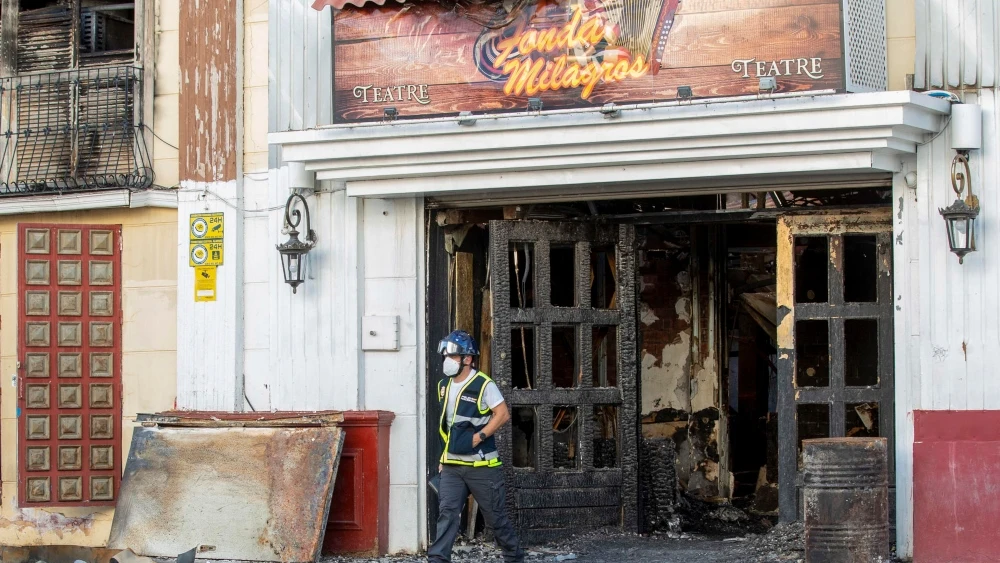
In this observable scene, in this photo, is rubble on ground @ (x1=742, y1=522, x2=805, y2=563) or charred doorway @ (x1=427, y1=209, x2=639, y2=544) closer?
rubble on ground @ (x1=742, y1=522, x2=805, y2=563)

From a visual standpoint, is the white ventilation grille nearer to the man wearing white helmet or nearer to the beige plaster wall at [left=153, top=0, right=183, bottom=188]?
the man wearing white helmet

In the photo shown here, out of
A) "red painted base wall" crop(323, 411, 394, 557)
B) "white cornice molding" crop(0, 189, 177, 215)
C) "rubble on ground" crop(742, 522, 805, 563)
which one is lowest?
"rubble on ground" crop(742, 522, 805, 563)

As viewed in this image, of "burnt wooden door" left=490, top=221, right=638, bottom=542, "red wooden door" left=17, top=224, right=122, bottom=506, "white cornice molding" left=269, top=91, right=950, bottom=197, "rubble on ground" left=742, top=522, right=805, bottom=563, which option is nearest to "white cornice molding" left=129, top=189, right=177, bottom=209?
"red wooden door" left=17, top=224, right=122, bottom=506

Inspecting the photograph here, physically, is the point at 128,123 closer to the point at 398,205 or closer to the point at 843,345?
the point at 398,205

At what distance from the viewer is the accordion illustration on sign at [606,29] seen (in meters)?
8.87

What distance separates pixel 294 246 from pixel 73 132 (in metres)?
2.51

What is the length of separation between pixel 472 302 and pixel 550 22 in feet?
8.81

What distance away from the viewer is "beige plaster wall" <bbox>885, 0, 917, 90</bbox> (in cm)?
906

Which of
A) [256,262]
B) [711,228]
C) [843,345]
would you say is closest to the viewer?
[843,345]

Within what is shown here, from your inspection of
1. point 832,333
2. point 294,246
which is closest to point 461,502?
point 294,246

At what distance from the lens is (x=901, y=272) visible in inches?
360

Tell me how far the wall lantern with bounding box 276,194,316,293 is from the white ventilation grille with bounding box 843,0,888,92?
411 cm

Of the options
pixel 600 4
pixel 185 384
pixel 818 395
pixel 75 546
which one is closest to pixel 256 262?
pixel 185 384

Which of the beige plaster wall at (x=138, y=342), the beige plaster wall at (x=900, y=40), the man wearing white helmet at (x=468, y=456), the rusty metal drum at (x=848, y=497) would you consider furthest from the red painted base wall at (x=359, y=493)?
the beige plaster wall at (x=900, y=40)
